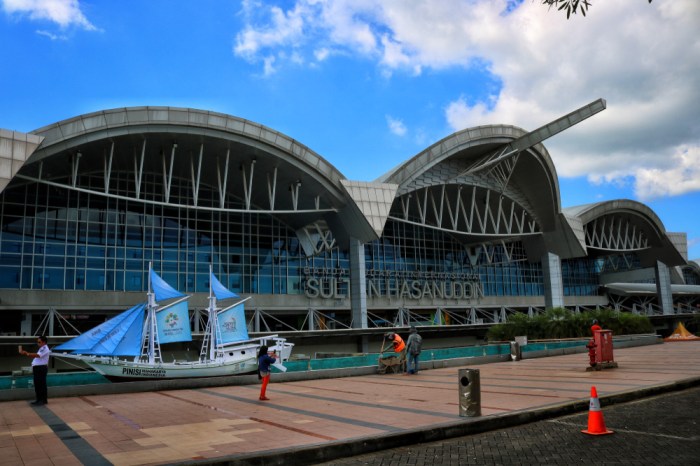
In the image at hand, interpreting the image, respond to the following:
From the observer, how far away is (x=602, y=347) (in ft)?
66.9

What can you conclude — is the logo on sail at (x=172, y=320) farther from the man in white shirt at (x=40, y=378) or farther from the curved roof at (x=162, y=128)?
the curved roof at (x=162, y=128)

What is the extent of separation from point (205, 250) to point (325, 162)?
11473mm

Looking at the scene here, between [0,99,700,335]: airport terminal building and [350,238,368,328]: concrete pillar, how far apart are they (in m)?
0.15

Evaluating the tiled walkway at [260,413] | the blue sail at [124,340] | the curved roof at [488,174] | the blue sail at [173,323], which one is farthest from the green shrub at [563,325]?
the blue sail at [124,340]

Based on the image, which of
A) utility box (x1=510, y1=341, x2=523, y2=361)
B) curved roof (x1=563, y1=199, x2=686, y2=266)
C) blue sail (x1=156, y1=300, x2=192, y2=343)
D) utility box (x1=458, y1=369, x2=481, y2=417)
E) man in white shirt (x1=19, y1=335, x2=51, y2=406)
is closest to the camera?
utility box (x1=458, y1=369, x2=481, y2=417)

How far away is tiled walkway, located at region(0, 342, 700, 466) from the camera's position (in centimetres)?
932

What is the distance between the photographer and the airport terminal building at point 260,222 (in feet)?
118

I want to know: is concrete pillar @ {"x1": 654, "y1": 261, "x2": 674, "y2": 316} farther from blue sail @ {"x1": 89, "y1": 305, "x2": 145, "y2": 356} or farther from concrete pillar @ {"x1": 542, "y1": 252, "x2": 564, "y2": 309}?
blue sail @ {"x1": 89, "y1": 305, "x2": 145, "y2": 356}

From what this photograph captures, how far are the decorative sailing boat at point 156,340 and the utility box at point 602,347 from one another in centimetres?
1365

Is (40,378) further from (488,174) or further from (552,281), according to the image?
(552,281)

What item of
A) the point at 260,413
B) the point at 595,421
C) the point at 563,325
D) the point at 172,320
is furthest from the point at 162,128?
the point at 595,421

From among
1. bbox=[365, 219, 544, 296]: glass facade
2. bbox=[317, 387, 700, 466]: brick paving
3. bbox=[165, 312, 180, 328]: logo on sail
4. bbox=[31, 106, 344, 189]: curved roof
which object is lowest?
bbox=[317, 387, 700, 466]: brick paving

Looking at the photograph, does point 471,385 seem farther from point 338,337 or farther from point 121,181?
point 121,181

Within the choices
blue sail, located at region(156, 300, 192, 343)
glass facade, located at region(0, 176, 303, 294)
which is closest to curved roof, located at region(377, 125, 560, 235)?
glass facade, located at region(0, 176, 303, 294)
